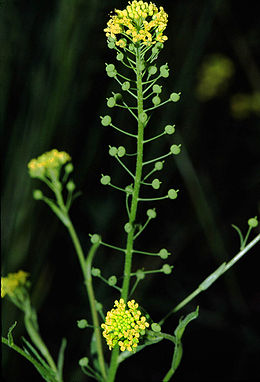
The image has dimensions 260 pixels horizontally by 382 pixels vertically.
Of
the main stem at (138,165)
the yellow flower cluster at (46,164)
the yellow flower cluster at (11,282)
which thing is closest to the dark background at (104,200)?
the yellow flower cluster at (11,282)

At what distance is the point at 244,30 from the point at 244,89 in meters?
0.56

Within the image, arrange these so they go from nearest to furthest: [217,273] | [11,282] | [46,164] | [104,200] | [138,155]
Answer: [138,155] < [217,273] < [46,164] < [11,282] < [104,200]

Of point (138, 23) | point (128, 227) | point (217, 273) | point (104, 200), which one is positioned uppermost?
point (138, 23)

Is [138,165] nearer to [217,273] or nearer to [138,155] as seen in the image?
[138,155]

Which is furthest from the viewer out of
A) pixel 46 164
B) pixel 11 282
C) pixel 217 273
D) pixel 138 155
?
pixel 11 282

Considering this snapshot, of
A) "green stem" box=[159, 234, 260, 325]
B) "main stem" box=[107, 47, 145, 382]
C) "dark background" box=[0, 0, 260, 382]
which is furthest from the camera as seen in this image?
"dark background" box=[0, 0, 260, 382]

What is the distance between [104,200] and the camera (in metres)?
3.35

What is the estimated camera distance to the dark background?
2.52 metres

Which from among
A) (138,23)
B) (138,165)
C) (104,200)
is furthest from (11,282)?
(104,200)

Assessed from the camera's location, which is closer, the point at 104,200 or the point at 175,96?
the point at 175,96

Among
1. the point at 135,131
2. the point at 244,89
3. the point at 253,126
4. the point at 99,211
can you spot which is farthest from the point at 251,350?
the point at 244,89

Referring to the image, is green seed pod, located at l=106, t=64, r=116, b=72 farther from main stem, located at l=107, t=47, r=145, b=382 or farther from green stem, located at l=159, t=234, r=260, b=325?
green stem, located at l=159, t=234, r=260, b=325

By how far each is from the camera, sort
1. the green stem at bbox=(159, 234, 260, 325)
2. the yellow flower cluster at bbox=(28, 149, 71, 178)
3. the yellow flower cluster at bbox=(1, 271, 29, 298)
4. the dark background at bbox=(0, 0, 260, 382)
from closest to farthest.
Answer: the green stem at bbox=(159, 234, 260, 325) < the yellow flower cluster at bbox=(28, 149, 71, 178) < the yellow flower cluster at bbox=(1, 271, 29, 298) < the dark background at bbox=(0, 0, 260, 382)

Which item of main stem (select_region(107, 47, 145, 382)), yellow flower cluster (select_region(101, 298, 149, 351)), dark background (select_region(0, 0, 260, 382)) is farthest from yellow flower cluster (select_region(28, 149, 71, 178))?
dark background (select_region(0, 0, 260, 382))
